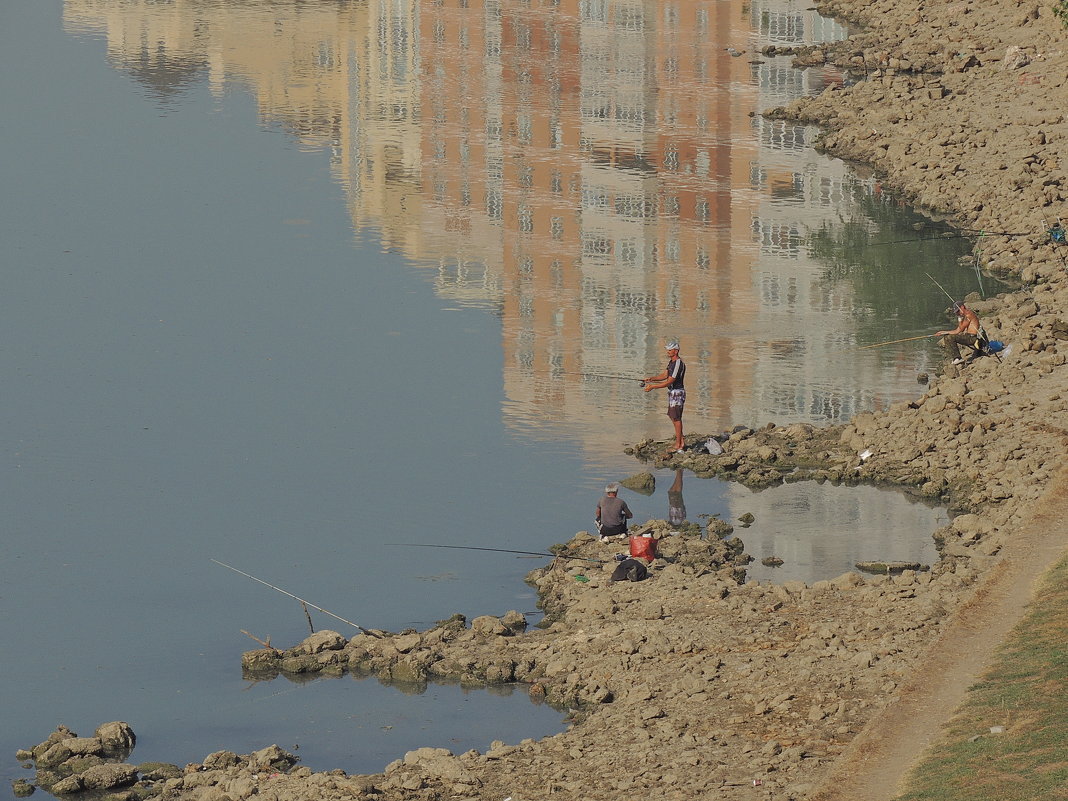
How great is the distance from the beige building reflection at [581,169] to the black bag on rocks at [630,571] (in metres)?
7.91

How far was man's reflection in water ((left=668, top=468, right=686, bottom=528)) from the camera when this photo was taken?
114 ft

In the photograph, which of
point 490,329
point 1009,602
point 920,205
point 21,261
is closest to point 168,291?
point 21,261

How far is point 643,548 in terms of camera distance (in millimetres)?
31375

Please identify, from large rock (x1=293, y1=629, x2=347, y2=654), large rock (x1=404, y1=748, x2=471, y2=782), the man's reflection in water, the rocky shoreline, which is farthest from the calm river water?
large rock (x1=404, y1=748, x2=471, y2=782)

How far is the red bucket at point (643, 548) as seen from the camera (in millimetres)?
31375

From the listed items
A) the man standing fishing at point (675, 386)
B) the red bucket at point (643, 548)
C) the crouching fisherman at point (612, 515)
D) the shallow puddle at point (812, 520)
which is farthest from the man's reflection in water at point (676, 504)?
the red bucket at point (643, 548)

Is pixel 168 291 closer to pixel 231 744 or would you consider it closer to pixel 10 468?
pixel 10 468

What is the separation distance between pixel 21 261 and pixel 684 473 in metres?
26.2

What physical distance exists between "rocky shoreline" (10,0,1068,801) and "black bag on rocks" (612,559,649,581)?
164 millimetres

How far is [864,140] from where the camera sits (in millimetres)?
62312

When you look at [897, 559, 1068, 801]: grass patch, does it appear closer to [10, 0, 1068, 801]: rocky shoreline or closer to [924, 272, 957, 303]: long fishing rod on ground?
[10, 0, 1068, 801]: rocky shoreline

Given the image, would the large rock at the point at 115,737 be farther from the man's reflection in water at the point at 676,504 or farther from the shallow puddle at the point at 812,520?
the man's reflection in water at the point at 676,504

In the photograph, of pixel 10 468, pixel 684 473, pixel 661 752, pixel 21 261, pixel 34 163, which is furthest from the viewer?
pixel 34 163

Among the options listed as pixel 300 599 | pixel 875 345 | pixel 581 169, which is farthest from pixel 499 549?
pixel 581 169
